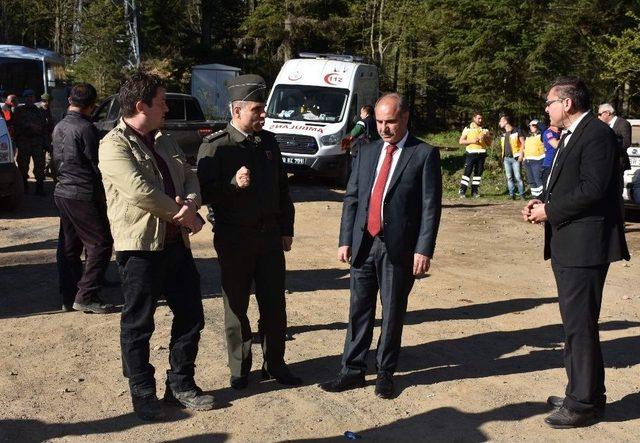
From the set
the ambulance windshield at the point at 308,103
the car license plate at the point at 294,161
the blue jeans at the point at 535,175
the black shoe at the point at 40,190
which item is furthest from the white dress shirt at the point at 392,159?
the ambulance windshield at the point at 308,103

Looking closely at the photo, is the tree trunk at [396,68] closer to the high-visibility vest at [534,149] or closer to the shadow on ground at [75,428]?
the high-visibility vest at [534,149]

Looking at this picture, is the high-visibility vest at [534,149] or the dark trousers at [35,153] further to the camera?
the dark trousers at [35,153]

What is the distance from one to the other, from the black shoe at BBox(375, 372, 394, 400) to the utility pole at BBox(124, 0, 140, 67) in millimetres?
28353

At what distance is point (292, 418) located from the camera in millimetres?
5246

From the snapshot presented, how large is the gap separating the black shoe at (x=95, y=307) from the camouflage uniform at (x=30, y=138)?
28.6 ft

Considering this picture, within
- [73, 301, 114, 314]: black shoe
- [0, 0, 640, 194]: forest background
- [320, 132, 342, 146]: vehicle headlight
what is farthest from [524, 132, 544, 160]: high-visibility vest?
[73, 301, 114, 314]: black shoe

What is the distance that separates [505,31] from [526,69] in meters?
1.35

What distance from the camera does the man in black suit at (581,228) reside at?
4996 millimetres

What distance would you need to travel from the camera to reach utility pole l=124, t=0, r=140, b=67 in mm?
32250

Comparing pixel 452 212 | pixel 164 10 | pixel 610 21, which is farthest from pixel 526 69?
pixel 164 10

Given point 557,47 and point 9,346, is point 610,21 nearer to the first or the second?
point 557,47

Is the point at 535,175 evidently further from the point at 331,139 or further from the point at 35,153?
the point at 35,153

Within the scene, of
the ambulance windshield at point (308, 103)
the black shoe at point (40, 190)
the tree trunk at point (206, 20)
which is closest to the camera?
the black shoe at point (40, 190)

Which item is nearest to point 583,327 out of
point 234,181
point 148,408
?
point 234,181
